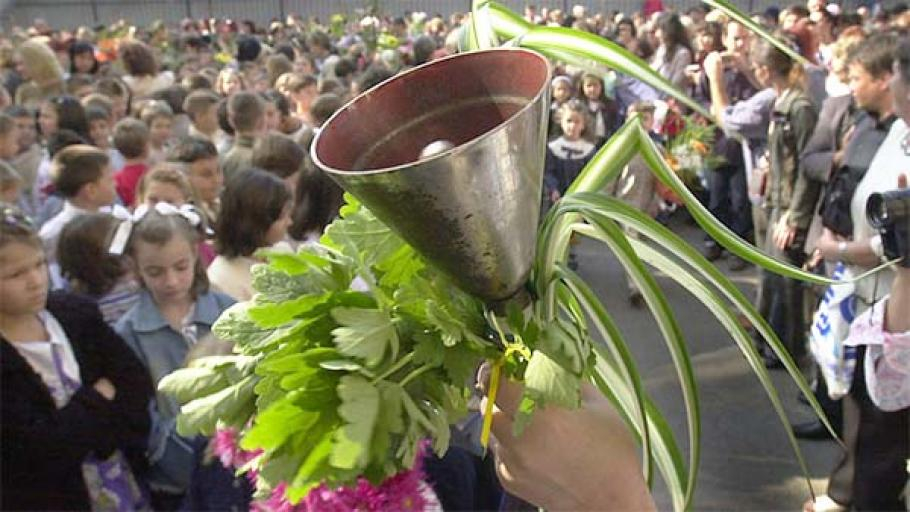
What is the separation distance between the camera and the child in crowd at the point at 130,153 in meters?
4.12

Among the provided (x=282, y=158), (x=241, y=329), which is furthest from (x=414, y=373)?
(x=282, y=158)

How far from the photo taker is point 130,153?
→ 167 inches

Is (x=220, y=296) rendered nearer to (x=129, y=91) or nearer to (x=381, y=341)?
(x=381, y=341)

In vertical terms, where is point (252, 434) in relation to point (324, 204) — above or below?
above

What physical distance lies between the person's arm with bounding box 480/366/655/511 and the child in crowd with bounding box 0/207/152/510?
1.45m

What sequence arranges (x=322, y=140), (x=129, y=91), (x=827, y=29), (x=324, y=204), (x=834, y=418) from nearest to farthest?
1. (x=322, y=140)
2. (x=324, y=204)
3. (x=834, y=418)
4. (x=129, y=91)
5. (x=827, y=29)

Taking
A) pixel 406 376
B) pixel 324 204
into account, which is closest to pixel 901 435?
pixel 324 204

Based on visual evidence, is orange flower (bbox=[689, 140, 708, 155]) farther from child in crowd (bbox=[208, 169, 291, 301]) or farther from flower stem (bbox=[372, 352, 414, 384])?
flower stem (bbox=[372, 352, 414, 384])

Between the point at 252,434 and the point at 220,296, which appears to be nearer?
the point at 252,434

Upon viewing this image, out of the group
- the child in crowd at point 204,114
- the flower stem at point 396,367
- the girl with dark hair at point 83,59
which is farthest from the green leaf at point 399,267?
the girl with dark hair at point 83,59

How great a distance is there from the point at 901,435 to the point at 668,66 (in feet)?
17.0

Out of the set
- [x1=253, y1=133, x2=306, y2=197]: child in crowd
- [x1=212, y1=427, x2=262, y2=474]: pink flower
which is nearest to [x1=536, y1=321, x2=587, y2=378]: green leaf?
[x1=212, y1=427, x2=262, y2=474]: pink flower

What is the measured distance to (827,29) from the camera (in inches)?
282

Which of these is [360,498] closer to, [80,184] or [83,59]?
[80,184]
